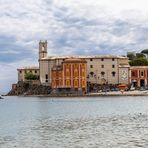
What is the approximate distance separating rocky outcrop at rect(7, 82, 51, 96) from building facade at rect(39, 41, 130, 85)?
320cm

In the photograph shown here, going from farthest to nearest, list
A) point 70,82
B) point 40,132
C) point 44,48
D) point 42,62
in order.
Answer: point 44,48
point 42,62
point 70,82
point 40,132

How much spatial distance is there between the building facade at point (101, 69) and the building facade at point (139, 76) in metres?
3.80

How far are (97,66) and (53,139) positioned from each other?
121m

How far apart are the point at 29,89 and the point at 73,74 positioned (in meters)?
26.7

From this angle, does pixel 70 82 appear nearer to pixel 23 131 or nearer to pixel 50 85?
pixel 50 85

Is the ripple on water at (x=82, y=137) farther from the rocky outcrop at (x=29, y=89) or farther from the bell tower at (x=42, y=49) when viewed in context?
the bell tower at (x=42, y=49)

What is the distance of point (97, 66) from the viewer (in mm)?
154375

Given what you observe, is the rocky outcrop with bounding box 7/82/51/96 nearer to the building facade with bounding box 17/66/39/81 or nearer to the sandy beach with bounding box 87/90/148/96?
the building facade with bounding box 17/66/39/81

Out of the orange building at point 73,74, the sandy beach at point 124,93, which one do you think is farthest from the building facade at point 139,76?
the orange building at point 73,74

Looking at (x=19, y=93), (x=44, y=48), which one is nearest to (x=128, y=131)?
(x=44, y=48)

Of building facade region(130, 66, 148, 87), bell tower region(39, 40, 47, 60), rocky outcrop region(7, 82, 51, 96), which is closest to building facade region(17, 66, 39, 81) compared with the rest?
rocky outcrop region(7, 82, 51, 96)

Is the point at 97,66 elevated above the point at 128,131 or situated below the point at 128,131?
above

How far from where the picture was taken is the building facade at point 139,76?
503 ft

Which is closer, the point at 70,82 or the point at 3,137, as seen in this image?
the point at 3,137
